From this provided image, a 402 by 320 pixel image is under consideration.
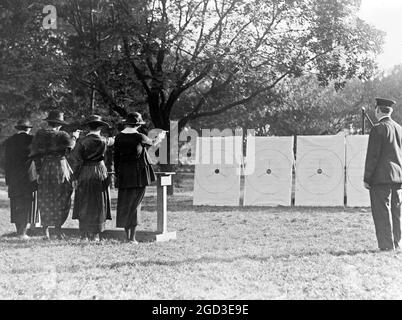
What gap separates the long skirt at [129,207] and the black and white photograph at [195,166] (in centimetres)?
2

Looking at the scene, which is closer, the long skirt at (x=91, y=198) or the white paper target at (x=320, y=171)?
the long skirt at (x=91, y=198)

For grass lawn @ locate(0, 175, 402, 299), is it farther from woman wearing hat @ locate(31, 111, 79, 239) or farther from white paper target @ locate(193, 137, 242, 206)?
white paper target @ locate(193, 137, 242, 206)

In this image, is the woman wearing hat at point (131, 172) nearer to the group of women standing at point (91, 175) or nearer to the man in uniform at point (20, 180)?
the group of women standing at point (91, 175)

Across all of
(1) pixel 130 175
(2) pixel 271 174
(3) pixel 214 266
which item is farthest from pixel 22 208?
(2) pixel 271 174

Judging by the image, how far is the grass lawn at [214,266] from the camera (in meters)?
5.22

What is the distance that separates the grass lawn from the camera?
5219mm

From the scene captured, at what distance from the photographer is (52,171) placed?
8.61 m

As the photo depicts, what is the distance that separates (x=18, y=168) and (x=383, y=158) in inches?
216

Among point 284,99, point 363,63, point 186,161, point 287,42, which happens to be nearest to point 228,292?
point 287,42

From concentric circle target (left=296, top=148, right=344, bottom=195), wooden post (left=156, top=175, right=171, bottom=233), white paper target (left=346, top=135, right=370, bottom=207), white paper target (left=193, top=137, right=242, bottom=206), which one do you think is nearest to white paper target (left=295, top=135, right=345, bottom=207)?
concentric circle target (left=296, top=148, right=344, bottom=195)

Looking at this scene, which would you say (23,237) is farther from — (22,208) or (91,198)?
(91,198)

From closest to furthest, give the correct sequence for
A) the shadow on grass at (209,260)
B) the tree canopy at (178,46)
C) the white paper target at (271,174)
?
the shadow on grass at (209,260) → the white paper target at (271,174) → the tree canopy at (178,46)

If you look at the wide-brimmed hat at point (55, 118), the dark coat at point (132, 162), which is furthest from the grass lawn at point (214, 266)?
the wide-brimmed hat at point (55, 118)
